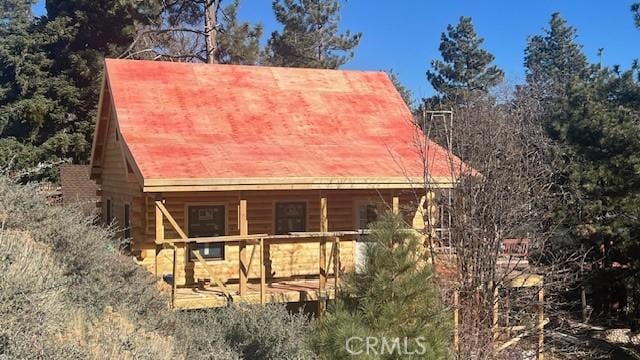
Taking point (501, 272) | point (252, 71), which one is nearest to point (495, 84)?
point (252, 71)

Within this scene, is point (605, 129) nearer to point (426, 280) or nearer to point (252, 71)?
point (252, 71)

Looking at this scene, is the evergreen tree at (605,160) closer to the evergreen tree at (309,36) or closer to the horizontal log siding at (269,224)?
the horizontal log siding at (269,224)

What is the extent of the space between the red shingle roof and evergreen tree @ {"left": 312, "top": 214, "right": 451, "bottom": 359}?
16.2 feet

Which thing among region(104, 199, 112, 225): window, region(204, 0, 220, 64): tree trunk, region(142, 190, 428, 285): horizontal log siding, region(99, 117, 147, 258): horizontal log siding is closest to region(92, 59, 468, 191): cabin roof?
region(142, 190, 428, 285): horizontal log siding

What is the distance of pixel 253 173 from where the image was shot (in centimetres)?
1186

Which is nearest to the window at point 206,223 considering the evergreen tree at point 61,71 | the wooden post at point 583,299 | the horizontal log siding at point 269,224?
the horizontal log siding at point 269,224

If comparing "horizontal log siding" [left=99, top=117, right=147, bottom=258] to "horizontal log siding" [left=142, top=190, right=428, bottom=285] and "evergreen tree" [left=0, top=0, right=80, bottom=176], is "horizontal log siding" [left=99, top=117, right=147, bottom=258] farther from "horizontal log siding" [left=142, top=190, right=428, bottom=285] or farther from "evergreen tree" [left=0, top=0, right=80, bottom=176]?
"evergreen tree" [left=0, top=0, right=80, bottom=176]

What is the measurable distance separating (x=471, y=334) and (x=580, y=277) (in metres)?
10.1

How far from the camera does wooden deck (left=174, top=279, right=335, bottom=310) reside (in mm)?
11323

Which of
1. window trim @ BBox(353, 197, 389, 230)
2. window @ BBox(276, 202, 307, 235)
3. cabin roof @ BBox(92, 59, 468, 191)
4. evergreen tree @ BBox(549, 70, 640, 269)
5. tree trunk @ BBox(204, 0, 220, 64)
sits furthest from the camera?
tree trunk @ BBox(204, 0, 220, 64)

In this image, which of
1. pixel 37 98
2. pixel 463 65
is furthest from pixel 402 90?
pixel 37 98

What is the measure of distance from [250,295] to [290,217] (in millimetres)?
2901

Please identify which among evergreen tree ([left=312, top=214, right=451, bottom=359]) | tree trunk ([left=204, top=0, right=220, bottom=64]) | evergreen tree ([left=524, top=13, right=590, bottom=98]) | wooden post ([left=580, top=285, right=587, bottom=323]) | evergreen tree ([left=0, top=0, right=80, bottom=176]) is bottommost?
wooden post ([left=580, top=285, right=587, bottom=323])

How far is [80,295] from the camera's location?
822 cm
